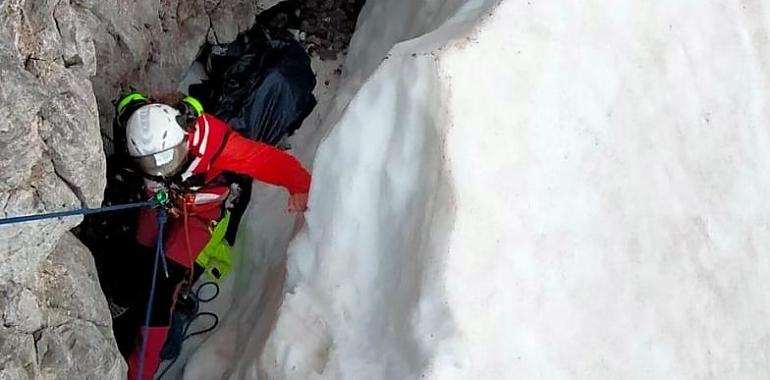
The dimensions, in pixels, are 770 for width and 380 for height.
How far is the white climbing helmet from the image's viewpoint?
324 cm

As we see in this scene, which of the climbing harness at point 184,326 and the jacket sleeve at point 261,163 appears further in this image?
the climbing harness at point 184,326

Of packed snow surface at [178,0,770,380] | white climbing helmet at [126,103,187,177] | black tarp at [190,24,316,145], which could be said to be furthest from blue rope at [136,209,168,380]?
black tarp at [190,24,316,145]

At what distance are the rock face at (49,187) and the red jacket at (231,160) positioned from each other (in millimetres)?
572

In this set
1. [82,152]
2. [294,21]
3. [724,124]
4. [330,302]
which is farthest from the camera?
[294,21]

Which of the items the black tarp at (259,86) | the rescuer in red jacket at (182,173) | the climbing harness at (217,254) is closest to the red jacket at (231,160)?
the rescuer in red jacket at (182,173)

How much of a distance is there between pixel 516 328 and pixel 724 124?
1.30m

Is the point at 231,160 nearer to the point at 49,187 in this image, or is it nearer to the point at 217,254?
the point at 217,254

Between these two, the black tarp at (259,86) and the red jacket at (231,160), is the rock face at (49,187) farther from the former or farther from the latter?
the black tarp at (259,86)

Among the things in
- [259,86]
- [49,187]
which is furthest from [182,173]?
[259,86]

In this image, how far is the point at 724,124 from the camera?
341cm

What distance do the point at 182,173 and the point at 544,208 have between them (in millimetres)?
Result: 1435

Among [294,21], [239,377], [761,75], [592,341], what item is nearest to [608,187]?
[592,341]

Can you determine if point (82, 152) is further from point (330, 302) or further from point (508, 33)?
point (508, 33)

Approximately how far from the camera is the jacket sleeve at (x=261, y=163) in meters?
3.49
